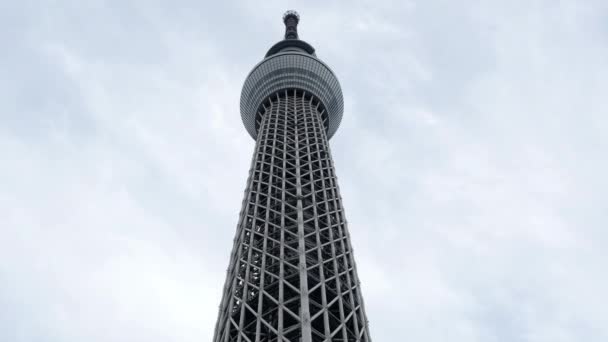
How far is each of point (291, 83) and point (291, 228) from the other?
2973cm

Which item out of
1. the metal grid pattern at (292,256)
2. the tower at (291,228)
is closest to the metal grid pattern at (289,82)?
the tower at (291,228)

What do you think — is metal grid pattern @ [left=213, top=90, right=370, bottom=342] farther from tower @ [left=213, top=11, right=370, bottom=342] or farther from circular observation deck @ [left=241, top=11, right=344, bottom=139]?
circular observation deck @ [left=241, top=11, right=344, bottom=139]

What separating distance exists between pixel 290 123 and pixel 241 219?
1834cm

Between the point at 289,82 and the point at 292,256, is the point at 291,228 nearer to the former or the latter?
the point at 292,256

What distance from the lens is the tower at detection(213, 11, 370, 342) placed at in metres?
40.8

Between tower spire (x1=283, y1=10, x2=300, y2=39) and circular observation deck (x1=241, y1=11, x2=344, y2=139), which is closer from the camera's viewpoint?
circular observation deck (x1=241, y1=11, x2=344, y2=139)

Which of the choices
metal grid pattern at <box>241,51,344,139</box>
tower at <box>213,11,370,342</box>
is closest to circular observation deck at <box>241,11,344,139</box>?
metal grid pattern at <box>241,51,344,139</box>

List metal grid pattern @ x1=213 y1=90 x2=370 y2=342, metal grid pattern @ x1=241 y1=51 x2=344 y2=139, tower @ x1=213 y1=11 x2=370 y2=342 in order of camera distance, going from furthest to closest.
Result: metal grid pattern @ x1=241 y1=51 x2=344 y2=139 → tower @ x1=213 y1=11 x2=370 y2=342 → metal grid pattern @ x1=213 y1=90 x2=370 y2=342

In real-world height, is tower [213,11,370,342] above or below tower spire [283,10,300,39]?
below

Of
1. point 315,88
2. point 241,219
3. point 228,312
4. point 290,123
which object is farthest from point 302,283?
point 315,88

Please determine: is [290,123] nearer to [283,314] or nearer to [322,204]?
[322,204]

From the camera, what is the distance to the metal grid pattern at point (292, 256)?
40.3 meters

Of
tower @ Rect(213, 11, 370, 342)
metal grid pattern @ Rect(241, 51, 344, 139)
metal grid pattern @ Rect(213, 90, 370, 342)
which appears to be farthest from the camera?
metal grid pattern @ Rect(241, 51, 344, 139)

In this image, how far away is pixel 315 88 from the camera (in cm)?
7694
